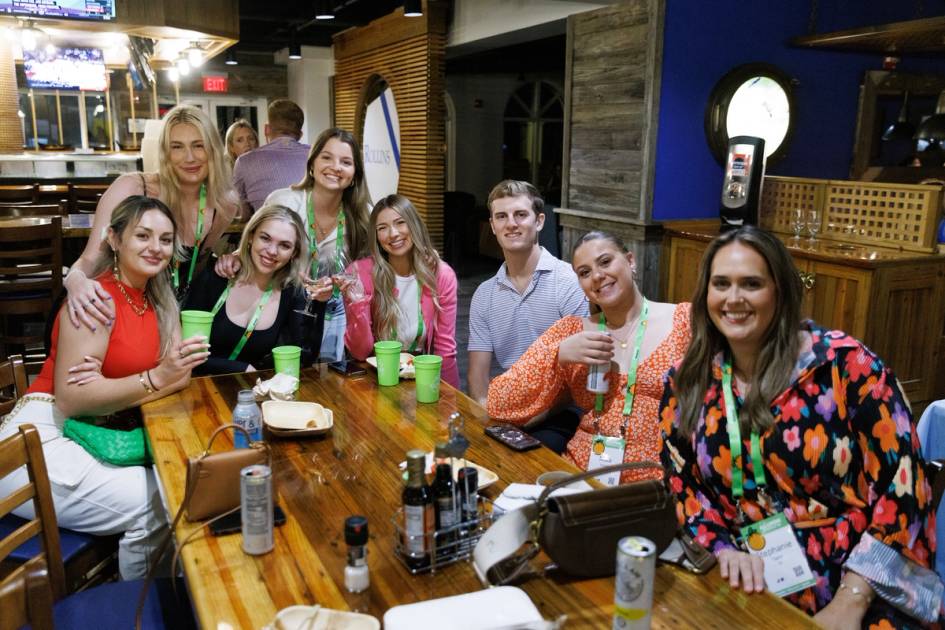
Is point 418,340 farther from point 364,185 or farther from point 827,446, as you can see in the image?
point 827,446

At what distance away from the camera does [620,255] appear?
7.80 ft

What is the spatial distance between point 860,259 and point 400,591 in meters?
3.94

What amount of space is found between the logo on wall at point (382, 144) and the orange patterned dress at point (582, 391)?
7108 millimetres

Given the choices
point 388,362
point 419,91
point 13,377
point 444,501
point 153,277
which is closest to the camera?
point 444,501

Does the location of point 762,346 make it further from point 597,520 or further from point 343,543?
point 343,543

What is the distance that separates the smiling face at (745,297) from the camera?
1.80 meters

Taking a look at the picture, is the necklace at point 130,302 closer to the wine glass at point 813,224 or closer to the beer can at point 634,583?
the beer can at point 634,583

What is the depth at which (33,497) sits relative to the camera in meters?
1.70

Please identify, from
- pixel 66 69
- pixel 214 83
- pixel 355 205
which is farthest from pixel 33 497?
pixel 214 83

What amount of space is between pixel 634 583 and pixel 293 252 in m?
2.07

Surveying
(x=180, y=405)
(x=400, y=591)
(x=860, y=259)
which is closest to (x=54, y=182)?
(x=180, y=405)

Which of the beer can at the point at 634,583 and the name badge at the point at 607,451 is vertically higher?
the beer can at the point at 634,583

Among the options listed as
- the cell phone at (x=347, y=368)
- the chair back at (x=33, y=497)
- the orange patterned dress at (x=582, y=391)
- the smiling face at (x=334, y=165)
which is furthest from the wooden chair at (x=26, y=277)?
the orange patterned dress at (x=582, y=391)

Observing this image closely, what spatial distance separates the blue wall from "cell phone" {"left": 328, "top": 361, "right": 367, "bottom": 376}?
3.56 m
